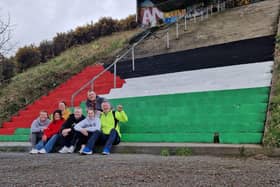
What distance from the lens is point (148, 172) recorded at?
455 centimetres

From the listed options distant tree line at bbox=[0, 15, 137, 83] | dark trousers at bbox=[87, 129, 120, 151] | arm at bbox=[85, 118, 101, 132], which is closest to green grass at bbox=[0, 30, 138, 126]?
distant tree line at bbox=[0, 15, 137, 83]

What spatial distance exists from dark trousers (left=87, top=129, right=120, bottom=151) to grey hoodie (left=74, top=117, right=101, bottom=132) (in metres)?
0.11

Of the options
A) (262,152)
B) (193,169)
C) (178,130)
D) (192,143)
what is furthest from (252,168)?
(178,130)

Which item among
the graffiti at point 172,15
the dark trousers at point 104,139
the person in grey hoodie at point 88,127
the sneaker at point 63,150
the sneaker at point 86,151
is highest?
the graffiti at point 172,15

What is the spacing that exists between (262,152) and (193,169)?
5.10 feet

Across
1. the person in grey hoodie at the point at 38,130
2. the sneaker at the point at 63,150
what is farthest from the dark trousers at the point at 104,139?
the person in grey hoodie at the point at 38,130

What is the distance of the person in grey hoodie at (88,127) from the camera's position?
7301 millimetres

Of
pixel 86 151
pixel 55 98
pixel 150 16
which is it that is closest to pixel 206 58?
pixel 55 98

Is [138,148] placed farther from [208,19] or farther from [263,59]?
[208,19]

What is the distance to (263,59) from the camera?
1075 centimetres

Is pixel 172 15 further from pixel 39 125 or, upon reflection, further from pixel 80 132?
pixel 80 132

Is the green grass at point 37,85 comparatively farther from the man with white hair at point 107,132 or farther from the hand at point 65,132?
the man with white hair at point 107,132

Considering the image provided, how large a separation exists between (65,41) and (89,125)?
814 inches

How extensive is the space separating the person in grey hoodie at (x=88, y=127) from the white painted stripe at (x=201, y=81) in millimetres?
3268
